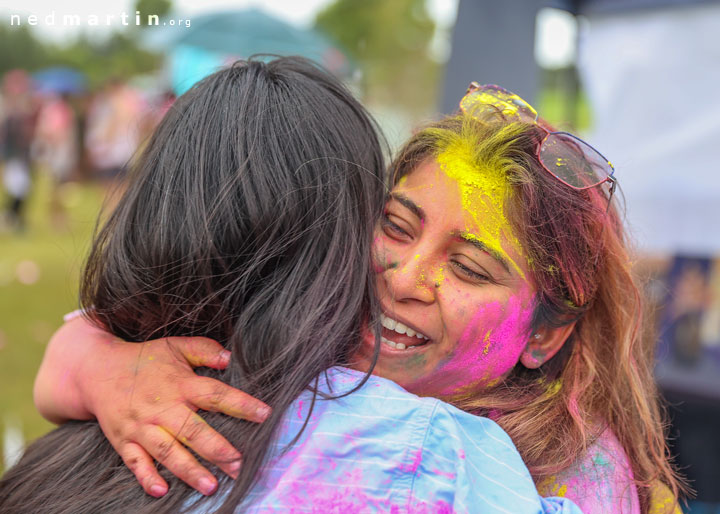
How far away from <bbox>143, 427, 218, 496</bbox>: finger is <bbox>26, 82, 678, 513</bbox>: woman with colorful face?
11.9 inches

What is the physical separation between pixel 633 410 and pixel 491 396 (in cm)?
40

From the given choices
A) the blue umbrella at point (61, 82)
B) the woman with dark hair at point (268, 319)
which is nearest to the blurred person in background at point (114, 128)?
the blue umbrella at point (61, 82)

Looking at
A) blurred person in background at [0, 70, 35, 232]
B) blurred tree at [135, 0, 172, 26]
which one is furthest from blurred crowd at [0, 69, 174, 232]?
blurred tree at [135, 0, 172, 26]

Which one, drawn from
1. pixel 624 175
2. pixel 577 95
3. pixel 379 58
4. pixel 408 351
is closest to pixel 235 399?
pixel 408 351

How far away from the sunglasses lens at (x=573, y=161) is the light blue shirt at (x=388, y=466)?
63 centimetres

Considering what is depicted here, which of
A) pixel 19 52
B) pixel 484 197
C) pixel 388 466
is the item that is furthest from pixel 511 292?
pixel 19 52

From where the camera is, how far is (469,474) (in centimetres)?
109

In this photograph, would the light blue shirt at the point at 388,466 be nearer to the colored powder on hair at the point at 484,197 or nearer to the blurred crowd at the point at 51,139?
the colored powder on hair at the point at 484,197

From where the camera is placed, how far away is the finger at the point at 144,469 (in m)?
1.18

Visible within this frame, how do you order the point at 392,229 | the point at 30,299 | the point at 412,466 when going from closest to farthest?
the point at 412,466
the point at 392,229
the point at 30,299

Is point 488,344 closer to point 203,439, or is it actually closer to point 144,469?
point 203,439

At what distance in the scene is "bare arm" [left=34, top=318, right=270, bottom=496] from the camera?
3.87 feet

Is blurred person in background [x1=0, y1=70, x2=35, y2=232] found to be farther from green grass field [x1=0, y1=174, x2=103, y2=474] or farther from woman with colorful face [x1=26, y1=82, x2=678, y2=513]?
woman with colorful face [x1=26, y1=82, x2=678, y2=513]

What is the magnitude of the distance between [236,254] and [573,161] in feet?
2.63
